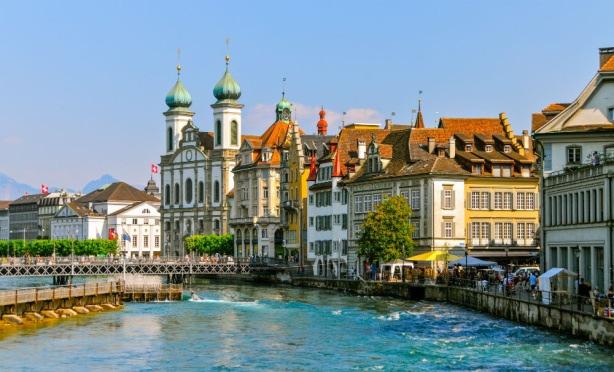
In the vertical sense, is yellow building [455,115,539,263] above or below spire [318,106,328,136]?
below

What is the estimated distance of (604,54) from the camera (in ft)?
235

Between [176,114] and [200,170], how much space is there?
15.6 meters

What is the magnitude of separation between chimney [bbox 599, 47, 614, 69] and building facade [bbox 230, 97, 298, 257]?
75987 mm

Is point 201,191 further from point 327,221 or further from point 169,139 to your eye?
point 327,221

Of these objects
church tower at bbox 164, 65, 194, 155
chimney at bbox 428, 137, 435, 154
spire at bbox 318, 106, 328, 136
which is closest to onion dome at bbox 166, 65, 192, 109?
church tower at bbox 164, 65, 194, 155

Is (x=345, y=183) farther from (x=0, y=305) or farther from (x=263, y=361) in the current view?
(x=263, y=361)

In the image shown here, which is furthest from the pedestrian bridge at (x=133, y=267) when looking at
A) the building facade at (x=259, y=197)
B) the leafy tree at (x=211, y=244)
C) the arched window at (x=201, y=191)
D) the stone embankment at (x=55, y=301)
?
the arched window at (x=201, y=191)

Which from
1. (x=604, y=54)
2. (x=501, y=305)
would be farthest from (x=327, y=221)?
(x=501, y=305)

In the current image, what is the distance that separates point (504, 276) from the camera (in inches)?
3036

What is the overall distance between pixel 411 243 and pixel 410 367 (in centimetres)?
4945

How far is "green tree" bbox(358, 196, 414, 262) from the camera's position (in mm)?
95250

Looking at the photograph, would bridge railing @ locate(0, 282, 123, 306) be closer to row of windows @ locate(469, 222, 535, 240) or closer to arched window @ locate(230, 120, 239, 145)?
row of windows @ locate(469, 222, 535, 240)

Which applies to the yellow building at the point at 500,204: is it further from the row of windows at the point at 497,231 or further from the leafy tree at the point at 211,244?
the leafy tree at the point at 211,244

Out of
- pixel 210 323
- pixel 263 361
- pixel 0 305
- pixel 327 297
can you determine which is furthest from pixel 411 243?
pixel 263 361
